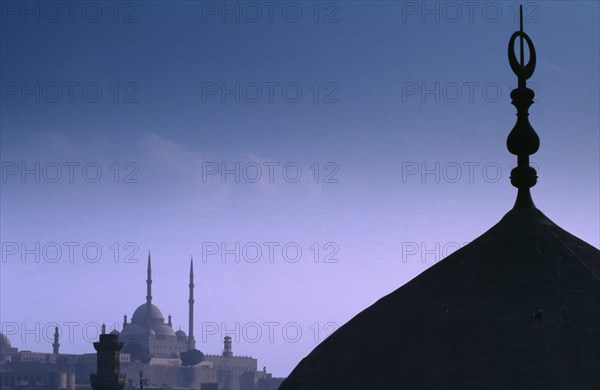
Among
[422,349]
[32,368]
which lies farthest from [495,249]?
[32,368]

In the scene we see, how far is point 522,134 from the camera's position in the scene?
867 centimetres

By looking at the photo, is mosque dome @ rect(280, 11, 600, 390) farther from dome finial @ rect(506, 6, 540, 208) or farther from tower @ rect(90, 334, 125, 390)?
tower @ rect(90, 334, 125, 390)

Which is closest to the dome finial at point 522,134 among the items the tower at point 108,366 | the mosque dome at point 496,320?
the mosque dome at point 496,320

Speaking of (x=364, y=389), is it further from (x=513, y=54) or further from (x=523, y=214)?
(x=513, y=54)

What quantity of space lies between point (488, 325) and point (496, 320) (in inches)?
2.2

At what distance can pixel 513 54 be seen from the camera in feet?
28.2

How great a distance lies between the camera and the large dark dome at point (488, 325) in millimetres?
7328

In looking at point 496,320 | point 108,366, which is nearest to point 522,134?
point 496,320

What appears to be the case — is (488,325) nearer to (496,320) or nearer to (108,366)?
(496,320)

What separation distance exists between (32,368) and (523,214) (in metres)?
191

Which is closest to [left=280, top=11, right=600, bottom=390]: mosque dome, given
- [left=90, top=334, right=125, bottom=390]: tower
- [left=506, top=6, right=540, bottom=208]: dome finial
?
[left=506, top=6, right=540, bottom=208]: dome finial

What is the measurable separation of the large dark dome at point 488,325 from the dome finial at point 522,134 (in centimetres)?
19

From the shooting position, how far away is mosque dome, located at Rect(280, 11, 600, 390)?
7.34 metres

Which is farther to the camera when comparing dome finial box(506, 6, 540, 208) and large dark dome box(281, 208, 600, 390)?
dome finial box(506, 6, 540, 208)
